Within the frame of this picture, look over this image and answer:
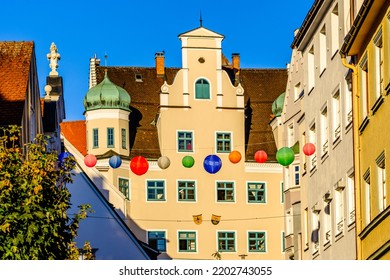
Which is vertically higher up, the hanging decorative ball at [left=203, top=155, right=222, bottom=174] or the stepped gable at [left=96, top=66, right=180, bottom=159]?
the stepped gable at [left=96, top=66, right=180, bottom=159]

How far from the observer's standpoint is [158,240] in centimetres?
8112

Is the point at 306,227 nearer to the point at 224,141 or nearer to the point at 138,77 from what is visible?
the point at 224,141

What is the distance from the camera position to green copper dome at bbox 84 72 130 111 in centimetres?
8356

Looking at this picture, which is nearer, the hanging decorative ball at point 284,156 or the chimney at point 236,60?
the hanging decorative ball at point 284,156

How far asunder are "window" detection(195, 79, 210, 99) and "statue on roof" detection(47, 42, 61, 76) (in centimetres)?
1552

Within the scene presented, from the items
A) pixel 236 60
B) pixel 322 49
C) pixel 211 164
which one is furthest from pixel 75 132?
pixel 322 49

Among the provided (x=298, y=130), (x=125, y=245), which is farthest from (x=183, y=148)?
(x=298, y=130)

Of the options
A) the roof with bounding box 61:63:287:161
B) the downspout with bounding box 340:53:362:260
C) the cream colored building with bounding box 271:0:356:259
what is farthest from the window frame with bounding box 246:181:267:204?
the downspout with bounding box 340:53:362:260

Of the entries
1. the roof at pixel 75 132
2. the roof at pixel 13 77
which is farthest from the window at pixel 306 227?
the roof at pixel 75 132

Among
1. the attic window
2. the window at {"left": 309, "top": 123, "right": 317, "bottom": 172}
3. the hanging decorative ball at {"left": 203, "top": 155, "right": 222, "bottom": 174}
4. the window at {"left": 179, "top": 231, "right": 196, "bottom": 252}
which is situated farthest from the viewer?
the attic window

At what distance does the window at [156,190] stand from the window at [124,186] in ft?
3.72

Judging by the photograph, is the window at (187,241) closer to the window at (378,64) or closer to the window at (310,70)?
the window at (310,70)

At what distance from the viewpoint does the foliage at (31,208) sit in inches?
1251

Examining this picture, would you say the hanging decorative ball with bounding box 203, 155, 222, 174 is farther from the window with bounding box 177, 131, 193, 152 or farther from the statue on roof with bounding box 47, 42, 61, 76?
the window with bounding box 177, 131, 193, 152
